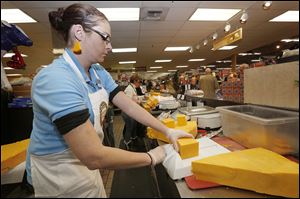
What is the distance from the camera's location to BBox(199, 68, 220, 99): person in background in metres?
2.48

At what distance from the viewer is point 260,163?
698mm

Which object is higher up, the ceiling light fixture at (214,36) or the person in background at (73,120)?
the ceiling light fixture at (214,36)

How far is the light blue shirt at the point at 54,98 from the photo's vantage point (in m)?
0.55

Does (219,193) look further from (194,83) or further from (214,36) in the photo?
(194,83)

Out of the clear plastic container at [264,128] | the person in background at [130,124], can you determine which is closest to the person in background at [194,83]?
the person in background at [130,124]

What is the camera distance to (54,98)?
55 cm

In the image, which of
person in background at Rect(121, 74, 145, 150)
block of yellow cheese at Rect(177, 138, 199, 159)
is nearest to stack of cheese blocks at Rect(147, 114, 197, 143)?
person in background at Rect(121, 74, 145, 150)

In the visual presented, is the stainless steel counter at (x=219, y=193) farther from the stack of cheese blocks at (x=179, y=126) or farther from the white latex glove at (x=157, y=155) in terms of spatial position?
the stack of cheese blocks at (x=179, y=126)

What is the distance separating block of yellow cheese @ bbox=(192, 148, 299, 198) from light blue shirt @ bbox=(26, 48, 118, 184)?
45 cm

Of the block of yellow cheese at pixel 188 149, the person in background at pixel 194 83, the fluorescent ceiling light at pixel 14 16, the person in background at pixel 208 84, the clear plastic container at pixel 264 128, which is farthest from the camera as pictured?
the person in background at pixel 194 83

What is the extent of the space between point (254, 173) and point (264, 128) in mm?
283

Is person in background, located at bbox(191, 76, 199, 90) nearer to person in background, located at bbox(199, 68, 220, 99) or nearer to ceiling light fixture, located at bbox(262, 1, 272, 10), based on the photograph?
person in background, located at bbox(199, 68, 220, 99)

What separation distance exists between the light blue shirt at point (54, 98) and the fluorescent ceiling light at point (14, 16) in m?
0.13

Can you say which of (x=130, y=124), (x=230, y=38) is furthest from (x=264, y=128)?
(x=130, y=124)
